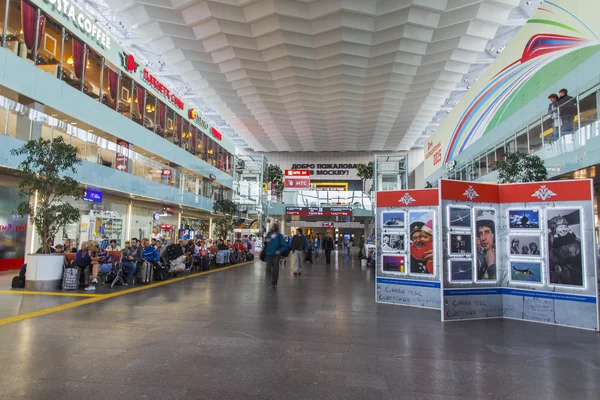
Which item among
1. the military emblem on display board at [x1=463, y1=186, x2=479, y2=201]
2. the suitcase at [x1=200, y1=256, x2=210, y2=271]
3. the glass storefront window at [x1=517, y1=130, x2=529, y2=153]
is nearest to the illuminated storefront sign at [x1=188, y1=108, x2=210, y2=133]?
the suitcase at [x1=200, y1=256, x2=210, y2=271]

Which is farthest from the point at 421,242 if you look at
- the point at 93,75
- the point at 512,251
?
the point at 93,75

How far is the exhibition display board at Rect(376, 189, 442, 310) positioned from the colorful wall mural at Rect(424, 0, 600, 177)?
21.6 ft

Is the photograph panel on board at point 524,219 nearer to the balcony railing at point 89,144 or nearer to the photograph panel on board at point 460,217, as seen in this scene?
the photograph panel on board at point 460,217

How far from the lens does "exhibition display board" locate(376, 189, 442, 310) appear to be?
24.6 feet

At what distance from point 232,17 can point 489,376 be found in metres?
19.9

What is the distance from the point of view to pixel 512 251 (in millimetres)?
6887

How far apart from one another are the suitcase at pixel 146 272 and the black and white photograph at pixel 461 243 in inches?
308

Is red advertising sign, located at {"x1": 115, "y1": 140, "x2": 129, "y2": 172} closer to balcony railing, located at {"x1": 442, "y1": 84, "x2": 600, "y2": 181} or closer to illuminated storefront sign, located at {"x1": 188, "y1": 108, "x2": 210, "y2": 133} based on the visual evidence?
illuminated storefront sign, located at {"x1": 188, "y1": 108, "x2": 210, "y2": 133}

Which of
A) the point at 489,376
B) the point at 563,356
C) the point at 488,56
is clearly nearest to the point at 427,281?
the point at 563,356

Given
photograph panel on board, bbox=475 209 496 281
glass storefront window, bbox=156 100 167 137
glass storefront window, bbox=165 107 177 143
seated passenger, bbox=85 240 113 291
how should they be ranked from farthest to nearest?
glass storefront window, bbox=165 107 177 143, glass storefront window, bbox=156 100 167 137, seated passenger, bbox=85 240 113 291, photograph panel on board, bbox=475 209 496 281

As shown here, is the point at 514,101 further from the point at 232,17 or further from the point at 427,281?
the point at 232,17

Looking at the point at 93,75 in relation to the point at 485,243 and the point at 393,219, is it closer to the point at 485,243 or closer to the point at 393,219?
the point at 393,219

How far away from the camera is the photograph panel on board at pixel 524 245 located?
262 inches

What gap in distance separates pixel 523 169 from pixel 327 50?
48.2 ft
